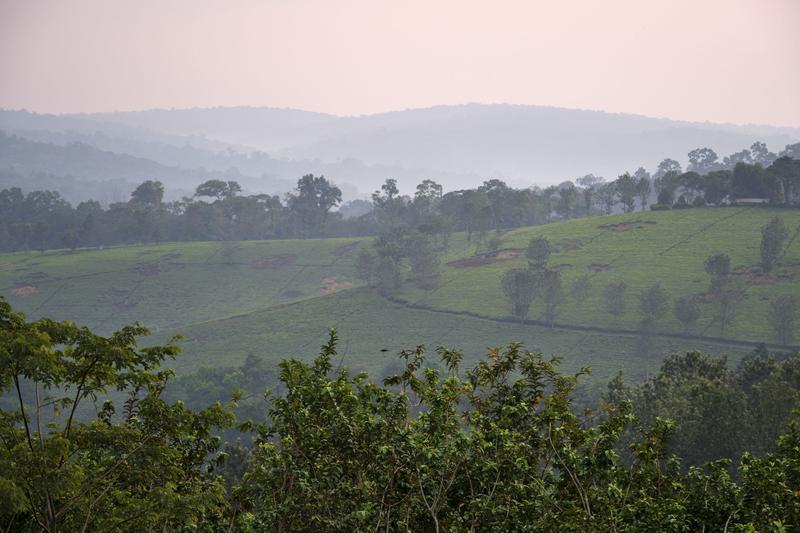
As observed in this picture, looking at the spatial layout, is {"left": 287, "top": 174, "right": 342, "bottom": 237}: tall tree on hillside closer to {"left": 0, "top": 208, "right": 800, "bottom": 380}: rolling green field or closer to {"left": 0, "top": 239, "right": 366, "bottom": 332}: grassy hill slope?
{"left": 0, "top": 208, "right": 800, "bottom": 380}: rolling green field

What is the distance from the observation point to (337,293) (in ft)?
436

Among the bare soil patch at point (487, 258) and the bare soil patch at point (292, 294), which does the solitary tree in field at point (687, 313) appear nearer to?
the bare soil patch at point (487, 258)

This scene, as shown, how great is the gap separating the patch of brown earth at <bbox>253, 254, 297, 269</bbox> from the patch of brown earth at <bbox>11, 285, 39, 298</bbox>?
40.7 m

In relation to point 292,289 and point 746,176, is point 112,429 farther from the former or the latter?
point 746,176

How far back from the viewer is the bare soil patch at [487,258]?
13625 centimetres

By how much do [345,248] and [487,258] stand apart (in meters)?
36.5

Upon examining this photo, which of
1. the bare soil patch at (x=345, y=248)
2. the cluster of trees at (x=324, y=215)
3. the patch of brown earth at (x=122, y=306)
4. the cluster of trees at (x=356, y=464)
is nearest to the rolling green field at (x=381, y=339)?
the patch of brown earth at (x=122, y=306)

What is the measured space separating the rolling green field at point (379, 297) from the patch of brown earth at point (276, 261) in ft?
1.33

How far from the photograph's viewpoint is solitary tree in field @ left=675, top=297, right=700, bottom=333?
3839 inches

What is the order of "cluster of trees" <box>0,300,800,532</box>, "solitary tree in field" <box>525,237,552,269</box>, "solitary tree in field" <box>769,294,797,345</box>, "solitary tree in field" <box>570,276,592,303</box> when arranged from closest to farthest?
"cluster of trees" <box>0,300,800,532</box>
"solitary tree in field" <box>769,294,797,345</box>
"solitary tree in field" <box>570,276,592,303</box>
"solitary tree in field" <box>525,237,552,269</box>

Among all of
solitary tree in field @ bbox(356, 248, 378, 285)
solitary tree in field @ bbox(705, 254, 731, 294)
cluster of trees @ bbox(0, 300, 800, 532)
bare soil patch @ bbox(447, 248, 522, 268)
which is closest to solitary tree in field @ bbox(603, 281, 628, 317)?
solitary tree in field @ bbox(705, 254, 731, 294)

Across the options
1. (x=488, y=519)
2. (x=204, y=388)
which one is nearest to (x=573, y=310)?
(x=204, y=388)

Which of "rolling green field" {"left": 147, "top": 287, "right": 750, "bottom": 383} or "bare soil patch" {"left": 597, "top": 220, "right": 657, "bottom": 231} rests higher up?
Result: "bare soil patch" {"left": 597, "top": 220, "right": 657, "bottom": 231}

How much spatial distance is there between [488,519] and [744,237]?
4697 inches
